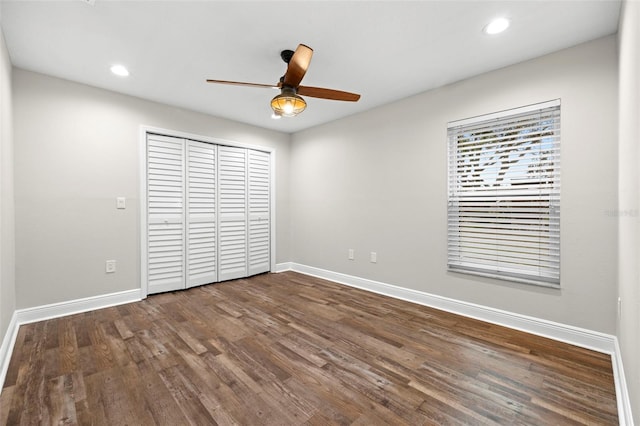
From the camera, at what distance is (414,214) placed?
10.9ft

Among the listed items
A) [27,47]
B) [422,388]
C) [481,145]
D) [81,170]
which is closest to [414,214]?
[481,145]

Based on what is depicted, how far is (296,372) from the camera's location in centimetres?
191

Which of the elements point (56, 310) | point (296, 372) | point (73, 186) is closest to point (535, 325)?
point (296, 372)

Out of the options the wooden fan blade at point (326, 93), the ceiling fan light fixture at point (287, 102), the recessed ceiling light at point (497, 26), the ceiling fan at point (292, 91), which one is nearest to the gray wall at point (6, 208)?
the ceiling fan at point (292, 91)

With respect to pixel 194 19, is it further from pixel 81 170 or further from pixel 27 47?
pixel 81 170

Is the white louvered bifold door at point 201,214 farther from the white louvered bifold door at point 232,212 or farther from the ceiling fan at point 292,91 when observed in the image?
the ceiling fan at point 292,91

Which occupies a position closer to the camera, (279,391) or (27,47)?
(279,391)

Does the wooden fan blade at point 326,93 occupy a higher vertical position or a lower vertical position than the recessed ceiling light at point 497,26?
lower

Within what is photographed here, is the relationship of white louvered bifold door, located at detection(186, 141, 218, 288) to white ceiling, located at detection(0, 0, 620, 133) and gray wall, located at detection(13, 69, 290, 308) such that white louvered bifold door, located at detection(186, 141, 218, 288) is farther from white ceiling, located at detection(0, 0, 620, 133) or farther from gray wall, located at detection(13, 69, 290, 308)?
white ceiling, located at detection(0, 0, 620, 133)

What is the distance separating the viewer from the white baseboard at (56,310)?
2180mm

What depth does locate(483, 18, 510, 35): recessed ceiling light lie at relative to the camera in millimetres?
2020

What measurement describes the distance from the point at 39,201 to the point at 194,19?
2411 mm

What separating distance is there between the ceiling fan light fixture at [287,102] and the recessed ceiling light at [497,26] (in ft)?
4.80

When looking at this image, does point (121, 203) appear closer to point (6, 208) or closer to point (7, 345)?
point (6, 208)
